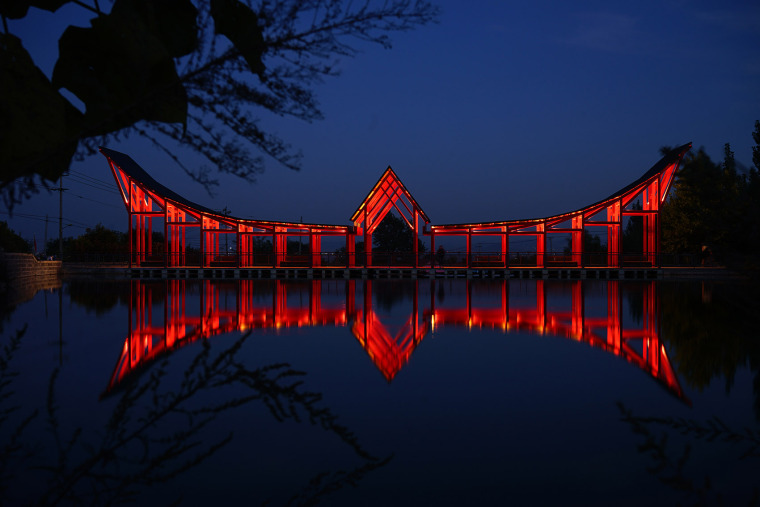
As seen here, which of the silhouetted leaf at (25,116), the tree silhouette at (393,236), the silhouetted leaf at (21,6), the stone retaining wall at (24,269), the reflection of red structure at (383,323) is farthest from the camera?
the tree silhouette at (393,236)

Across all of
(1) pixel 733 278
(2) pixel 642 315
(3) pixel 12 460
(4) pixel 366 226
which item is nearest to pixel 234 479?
(3) pixel 12 460

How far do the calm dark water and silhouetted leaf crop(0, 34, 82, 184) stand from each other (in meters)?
0.69

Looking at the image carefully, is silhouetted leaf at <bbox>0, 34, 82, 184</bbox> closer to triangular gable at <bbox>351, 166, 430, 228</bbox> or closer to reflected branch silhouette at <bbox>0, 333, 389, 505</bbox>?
reflected branch silhouette at <bbox>0, 333, 389, 505</bbox>

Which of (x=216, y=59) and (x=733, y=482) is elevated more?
(x=216, y=59)

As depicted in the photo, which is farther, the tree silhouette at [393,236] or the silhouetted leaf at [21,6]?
the tree silhouette at [393,236]

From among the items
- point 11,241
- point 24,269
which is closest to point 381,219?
point 24,269

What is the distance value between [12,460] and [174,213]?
31.2 meters

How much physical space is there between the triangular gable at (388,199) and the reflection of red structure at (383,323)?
53.0ft

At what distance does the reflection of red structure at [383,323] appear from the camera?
6.77 meters

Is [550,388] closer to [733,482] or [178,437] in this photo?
[733,482]

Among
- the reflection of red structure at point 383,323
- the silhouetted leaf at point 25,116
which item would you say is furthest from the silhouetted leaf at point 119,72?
the reflection of red structure at point 383,323

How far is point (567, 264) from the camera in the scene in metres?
33.0

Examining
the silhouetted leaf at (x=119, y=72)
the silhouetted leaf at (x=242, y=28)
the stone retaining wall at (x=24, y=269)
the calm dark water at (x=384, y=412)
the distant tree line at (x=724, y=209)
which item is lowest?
the calm dark water at (x=384, y=412)

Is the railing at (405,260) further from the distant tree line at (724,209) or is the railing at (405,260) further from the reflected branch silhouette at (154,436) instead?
the distant tree line at (724,209)
